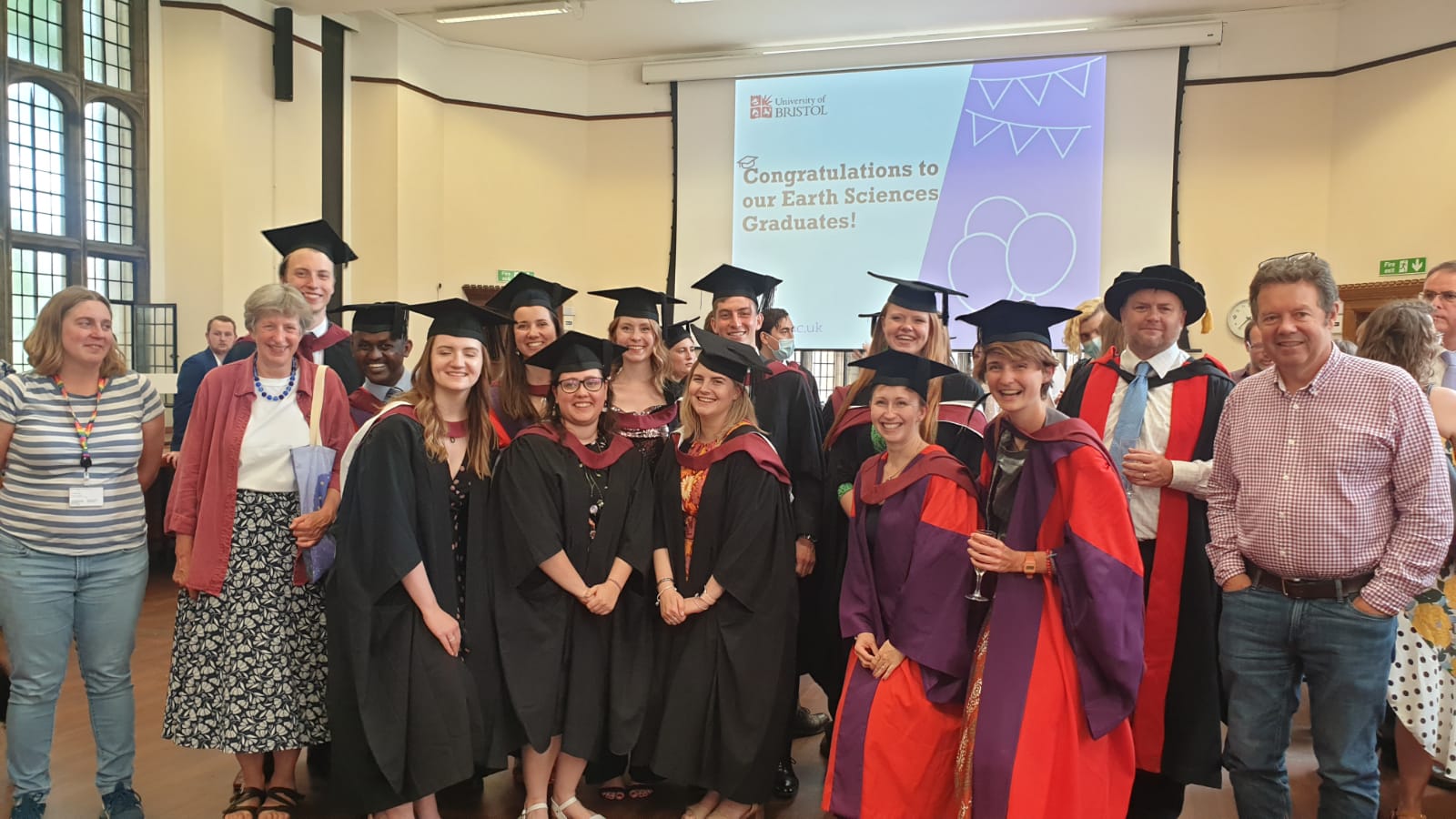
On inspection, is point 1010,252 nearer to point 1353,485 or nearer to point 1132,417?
point 1132,417

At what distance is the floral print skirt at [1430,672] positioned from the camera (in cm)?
299

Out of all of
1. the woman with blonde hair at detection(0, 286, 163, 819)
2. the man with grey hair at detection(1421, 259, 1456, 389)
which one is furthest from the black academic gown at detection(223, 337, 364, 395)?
the man with grey hair at detection(1421, 259, 1456, 389)

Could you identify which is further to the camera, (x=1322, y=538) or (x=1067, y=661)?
(x=1067, y=661)

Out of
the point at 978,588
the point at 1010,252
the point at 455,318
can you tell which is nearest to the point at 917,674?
the point at 978,588

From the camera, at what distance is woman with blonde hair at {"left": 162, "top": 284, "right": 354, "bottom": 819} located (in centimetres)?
284

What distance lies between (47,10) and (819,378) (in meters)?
7.38

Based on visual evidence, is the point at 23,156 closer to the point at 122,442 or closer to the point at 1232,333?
the point at 122,442

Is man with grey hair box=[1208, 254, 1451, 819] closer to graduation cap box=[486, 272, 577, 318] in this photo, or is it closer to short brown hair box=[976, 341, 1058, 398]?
short brown hair box=[976, 341, 1058, 398]

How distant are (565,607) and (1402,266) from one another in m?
8.47

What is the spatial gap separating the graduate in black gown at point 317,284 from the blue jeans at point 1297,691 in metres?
3.09

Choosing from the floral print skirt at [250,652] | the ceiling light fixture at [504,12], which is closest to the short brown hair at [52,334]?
the floral print skirt at [250,652]

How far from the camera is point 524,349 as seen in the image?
342 cm

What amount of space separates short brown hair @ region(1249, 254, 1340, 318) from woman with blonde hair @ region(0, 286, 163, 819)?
Result: 344cm

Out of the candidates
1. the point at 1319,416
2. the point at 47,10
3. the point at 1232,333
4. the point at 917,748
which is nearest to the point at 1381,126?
the point at 1232,333
